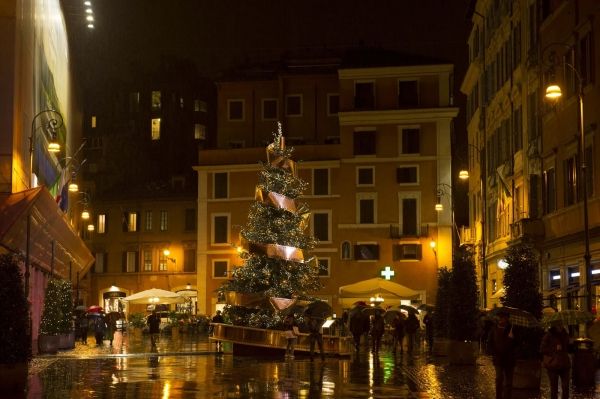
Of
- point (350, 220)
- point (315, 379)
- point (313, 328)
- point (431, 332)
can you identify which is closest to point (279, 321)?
point (313, 328)

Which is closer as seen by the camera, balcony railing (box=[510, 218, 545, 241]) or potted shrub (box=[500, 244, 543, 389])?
potted shrub (box=[500, 244, 543, 389])

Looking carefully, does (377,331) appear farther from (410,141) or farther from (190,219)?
(190,219)

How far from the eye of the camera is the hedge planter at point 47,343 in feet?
116

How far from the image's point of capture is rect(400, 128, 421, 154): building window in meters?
65.9

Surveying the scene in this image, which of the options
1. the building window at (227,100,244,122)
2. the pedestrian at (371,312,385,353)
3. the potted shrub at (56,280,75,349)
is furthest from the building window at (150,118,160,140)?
the pedestrian at (371,312,385,353)

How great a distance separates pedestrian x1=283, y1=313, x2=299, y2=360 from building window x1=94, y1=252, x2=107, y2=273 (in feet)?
165

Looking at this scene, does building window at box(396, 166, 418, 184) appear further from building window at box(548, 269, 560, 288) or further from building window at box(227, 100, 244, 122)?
building window at box(548, 269, 560, 288)

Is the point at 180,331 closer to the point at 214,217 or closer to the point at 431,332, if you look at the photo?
the point at 214,217

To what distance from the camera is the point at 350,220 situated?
219 ft

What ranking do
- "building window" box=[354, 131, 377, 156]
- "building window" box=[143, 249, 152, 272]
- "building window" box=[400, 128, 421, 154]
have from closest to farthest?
"building window" box=[400, 128, 421, 154]
"building window" box=[354, 131, 377, 156]
"building window" box=[143, 249, 152, 272]

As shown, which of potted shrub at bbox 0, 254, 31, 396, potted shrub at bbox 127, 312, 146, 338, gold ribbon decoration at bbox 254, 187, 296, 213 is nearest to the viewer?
potted shrub at bbox 0, 254, 31, 396

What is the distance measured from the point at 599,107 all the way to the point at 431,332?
Result: 1199 cm

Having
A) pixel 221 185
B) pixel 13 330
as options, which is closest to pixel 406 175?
pixel 221 185

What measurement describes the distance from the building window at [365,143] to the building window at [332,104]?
557 cm
